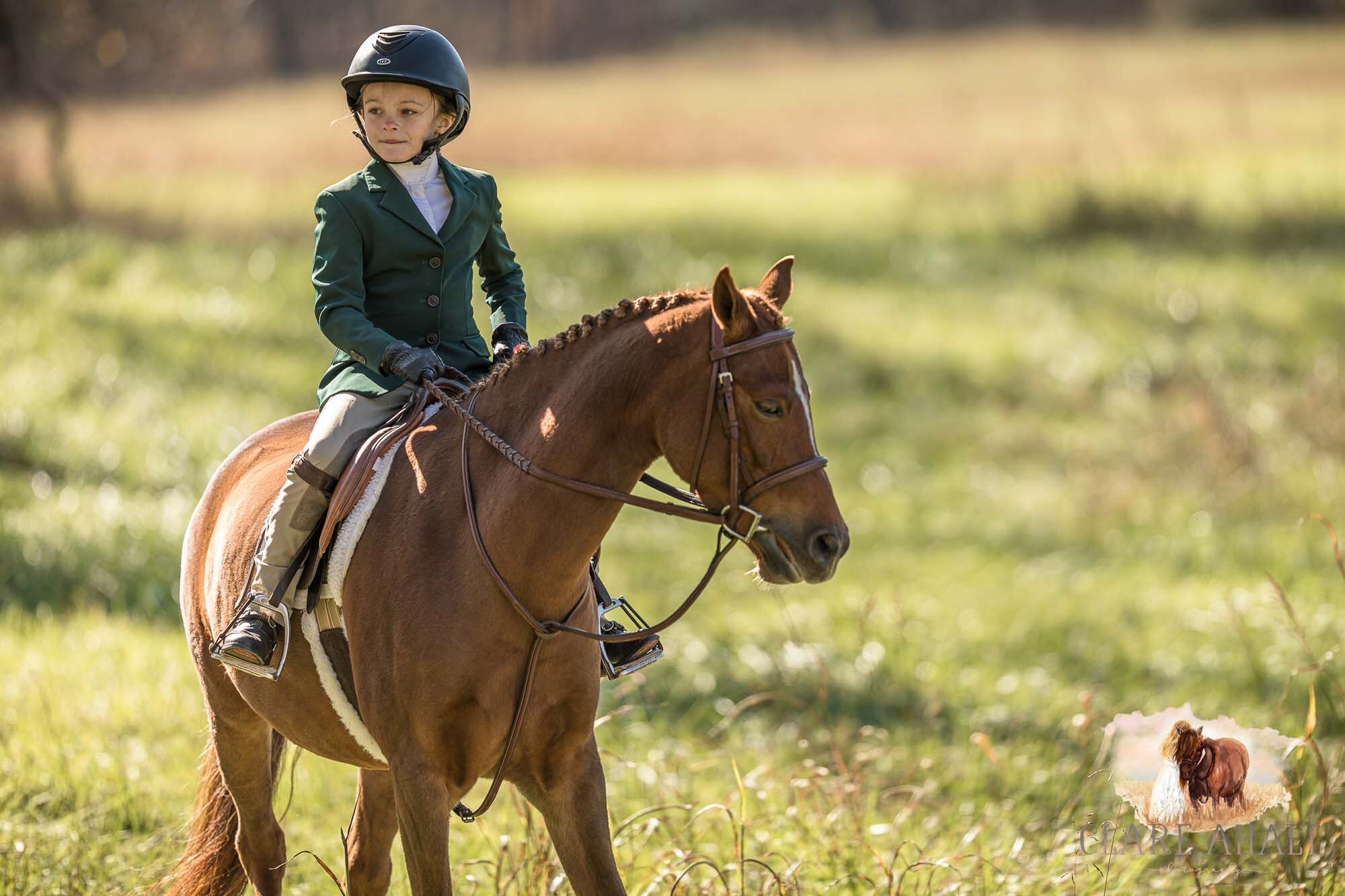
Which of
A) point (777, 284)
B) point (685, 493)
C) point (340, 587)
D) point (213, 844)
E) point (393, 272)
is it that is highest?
point (393, 272)

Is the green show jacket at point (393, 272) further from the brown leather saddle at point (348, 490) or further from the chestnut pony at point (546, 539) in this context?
the chestnut pony at point (546, 539)

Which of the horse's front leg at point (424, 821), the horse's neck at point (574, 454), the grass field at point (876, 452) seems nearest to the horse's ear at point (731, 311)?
the horse's neck at point (574, 454)

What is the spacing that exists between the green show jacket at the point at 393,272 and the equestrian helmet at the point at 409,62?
26 centimetres

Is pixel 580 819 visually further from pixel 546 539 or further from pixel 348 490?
pixel 348 490

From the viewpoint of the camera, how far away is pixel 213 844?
444 centimetres

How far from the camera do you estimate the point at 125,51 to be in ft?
63.4

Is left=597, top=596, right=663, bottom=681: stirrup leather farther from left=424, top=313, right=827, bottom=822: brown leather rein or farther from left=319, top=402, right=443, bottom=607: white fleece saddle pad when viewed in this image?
left=319, top=402, right=443, bottom=607: white fleece saddle pad

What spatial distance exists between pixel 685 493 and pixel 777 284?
0.60m

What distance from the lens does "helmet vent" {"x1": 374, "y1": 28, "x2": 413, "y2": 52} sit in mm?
3592

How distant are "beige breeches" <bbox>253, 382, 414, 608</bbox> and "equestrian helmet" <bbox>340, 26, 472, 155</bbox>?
0.94 m

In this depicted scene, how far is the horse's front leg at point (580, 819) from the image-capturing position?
138 inches

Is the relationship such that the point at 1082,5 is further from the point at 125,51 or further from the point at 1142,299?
the point at 125,51

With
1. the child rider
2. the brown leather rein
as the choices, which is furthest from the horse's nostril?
the child rider

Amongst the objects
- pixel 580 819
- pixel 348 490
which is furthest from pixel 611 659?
pixel 348 490
